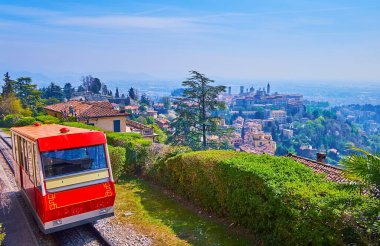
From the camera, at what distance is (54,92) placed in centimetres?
11481

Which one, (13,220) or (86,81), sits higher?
(86,81)

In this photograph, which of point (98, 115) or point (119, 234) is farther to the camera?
point (98, 115)

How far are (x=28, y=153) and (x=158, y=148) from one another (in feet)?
22.2

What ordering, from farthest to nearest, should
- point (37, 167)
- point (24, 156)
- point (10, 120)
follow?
point (10, 120), point (24, 156), point (37, 167)

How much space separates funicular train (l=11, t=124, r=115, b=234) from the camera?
27.3ft

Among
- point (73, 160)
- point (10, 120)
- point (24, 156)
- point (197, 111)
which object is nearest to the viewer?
point (73, 160)

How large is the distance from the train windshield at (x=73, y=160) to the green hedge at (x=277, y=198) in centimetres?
356

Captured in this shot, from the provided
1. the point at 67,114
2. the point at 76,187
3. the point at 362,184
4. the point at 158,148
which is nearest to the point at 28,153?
the point at 76,187

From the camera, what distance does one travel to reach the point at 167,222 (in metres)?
10.4

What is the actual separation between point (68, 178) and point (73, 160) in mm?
498

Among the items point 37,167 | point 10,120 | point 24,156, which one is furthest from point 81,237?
point 10,120

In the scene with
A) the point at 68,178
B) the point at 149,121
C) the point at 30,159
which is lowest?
the point at 149,121

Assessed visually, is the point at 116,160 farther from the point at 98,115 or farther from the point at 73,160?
the point at 98,115

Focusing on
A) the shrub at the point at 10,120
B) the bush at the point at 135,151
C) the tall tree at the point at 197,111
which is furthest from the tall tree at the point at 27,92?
the bush at the point at 135,151
